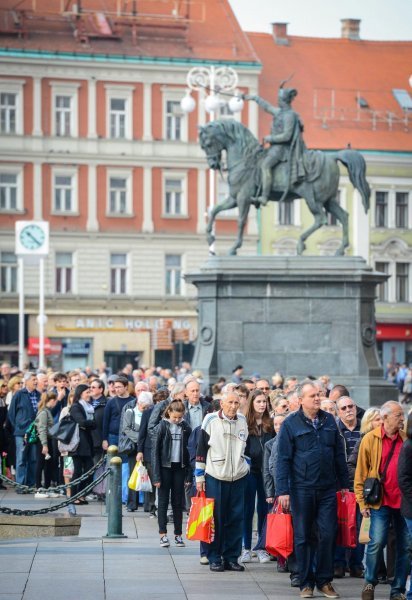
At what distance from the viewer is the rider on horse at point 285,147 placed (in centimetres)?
3616

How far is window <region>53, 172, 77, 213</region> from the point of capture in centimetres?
6800

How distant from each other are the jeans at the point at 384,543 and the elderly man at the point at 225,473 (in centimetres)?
210

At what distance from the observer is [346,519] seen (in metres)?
14.4

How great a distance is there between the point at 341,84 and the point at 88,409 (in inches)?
2122

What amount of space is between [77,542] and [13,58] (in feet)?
167

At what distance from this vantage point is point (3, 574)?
49.3 ft

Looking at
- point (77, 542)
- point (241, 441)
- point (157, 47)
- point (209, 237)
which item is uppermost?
point (157, 47)

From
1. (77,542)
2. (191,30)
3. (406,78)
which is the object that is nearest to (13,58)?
(191,30)

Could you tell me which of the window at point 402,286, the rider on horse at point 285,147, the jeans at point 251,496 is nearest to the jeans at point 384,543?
the jeans at point 251,496

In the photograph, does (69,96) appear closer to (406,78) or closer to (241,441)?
(406,78)

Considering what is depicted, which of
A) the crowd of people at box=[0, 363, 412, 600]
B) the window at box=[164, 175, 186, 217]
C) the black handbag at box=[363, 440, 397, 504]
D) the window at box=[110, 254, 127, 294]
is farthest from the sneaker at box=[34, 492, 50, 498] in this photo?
the window at box=[164, 175, 186, 217]

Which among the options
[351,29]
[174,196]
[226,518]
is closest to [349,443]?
[226,518]

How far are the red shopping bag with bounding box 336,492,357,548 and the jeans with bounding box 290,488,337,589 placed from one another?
0.66ft

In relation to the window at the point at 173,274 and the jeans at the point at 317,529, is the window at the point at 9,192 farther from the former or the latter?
the jeans at the point at 317,529
